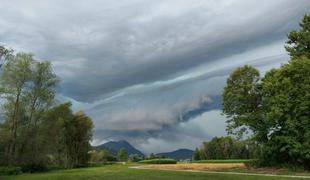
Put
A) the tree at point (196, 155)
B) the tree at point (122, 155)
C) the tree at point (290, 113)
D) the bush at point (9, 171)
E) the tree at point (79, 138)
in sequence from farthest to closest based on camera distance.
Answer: the tree at point (196, 155) → the tree at point (122, 155) → the tree at point (79, 138) → the bush at point (9, 171) → the tree at point (290, 113)

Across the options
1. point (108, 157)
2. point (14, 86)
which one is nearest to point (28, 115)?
point (14, 86)

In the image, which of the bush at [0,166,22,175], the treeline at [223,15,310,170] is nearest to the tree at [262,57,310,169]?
the treeline at [223,15,310,170]

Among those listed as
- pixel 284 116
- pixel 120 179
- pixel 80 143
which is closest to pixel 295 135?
pixel 284 116

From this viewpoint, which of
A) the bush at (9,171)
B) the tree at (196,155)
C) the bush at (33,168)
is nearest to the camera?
the bush at (9,171)

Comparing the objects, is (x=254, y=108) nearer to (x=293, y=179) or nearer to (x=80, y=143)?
(x=293, y=179)

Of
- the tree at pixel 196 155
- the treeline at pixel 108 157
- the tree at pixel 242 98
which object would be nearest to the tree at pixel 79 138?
the treeline at pixel 108 157

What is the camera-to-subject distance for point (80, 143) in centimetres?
7381

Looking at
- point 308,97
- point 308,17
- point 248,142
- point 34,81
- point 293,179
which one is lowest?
point 293,179

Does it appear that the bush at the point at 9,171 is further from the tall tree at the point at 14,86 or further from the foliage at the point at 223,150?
the foliage at the point at 223,150

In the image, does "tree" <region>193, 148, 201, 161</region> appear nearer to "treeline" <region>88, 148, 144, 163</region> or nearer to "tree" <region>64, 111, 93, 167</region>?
"treeline" <region>88, 148, 144, 163</region>

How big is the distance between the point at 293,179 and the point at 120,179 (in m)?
12.4

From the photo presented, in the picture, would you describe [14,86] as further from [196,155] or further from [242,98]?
[196,155]

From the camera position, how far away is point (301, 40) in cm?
4244

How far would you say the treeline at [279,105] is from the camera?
3578cm
